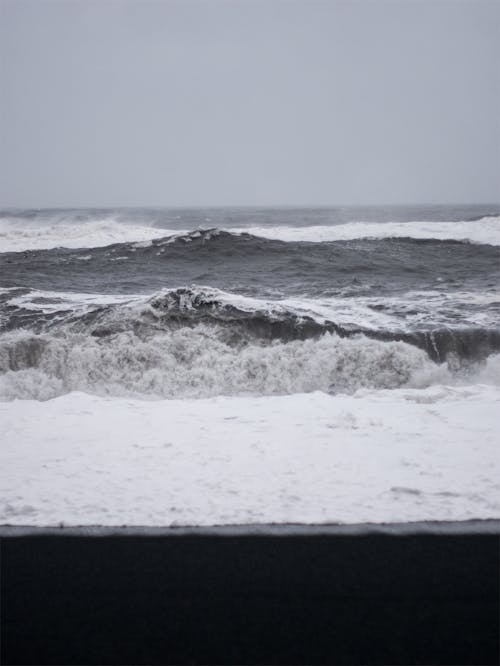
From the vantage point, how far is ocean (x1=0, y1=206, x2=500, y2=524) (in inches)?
140

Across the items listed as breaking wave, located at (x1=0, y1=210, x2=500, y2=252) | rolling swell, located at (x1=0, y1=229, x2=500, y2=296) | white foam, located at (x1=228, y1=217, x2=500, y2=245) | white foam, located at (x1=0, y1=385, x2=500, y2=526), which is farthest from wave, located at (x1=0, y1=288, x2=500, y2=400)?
white foam, located at (x1=228, y1=217, x2=500, y2=245)

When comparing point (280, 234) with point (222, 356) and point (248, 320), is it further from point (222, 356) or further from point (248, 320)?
point (222, 356)

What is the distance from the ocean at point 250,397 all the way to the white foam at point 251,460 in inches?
0.6

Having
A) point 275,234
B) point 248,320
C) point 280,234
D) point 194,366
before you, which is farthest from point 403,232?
point 194,366

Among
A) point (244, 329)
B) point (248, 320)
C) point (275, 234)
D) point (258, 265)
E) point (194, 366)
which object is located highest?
point (275, 234)

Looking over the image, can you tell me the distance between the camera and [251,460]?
162 inches

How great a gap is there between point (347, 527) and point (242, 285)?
30.1ft

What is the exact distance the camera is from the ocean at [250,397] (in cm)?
355

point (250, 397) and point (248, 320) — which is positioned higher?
point (248, 320)
